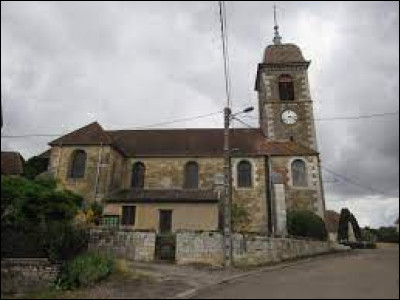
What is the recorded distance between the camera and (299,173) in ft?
96.8

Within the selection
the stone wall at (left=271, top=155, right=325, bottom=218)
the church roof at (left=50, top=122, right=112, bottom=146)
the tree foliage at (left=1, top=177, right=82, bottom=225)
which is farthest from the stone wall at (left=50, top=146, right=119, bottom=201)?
the tree foliage at (left=1, top=177, right=82, bottom=225)

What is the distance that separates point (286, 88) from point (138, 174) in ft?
47.6

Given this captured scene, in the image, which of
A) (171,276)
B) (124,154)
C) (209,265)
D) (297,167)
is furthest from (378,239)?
(171,276)

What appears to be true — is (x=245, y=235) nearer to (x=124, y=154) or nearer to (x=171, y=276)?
(x=171, y=276)

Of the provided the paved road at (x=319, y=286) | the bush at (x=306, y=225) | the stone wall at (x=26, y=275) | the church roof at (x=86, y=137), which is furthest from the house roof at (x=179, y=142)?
the paved road at (x=319, y=286)

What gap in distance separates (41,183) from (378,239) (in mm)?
42354

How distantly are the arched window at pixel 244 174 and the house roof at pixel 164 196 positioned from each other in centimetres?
269

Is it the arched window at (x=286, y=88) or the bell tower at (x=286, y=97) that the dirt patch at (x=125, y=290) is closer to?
the bell tower at (x=286, y=97)

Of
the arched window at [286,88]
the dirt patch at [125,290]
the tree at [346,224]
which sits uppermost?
the arched window at [286,88]

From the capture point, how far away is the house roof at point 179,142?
95.0ft

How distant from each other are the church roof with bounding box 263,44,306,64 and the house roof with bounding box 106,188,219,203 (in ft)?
46.5

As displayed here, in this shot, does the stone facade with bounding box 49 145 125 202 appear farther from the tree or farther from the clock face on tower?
the tree

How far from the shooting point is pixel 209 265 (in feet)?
57.3

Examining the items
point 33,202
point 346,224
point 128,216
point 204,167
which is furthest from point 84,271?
point 346,224
